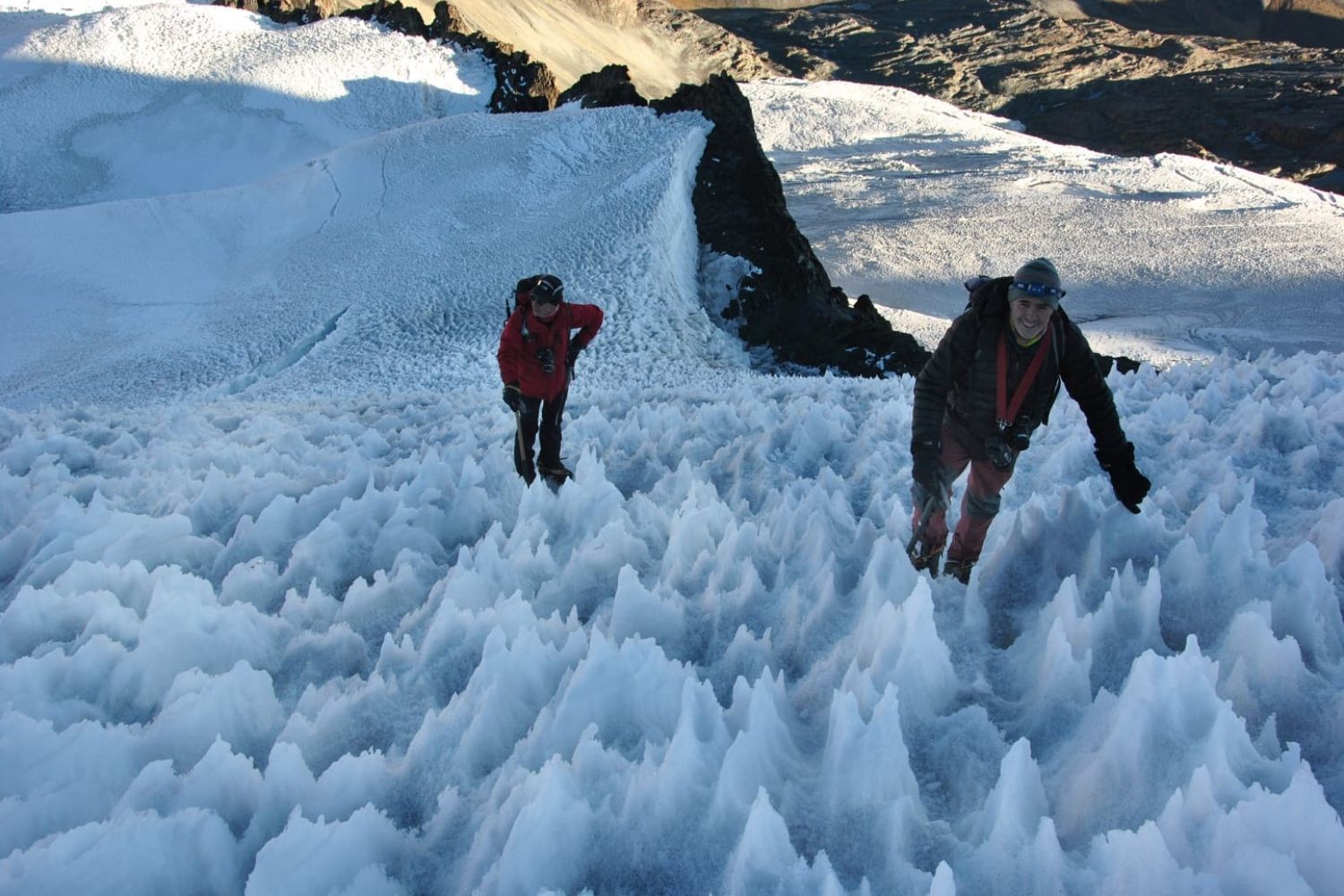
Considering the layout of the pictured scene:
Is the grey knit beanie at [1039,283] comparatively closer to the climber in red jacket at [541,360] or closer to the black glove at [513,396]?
the climber in red jacket at [541,360]

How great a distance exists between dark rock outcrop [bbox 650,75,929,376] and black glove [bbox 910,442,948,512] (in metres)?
9.04

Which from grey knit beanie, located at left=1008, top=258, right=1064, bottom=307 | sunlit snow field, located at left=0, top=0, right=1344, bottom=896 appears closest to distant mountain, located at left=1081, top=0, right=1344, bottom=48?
sunlit snow field, located at left=0, top=0, right=1344, bottom=896

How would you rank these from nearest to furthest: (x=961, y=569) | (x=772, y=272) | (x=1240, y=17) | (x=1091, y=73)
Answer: (x=961, y=569) → (x=772, y=272) → (x=1091, y=73) → (x=1240, y=17)

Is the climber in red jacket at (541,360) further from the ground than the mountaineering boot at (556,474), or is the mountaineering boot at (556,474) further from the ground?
the climber in red jacket at (541,360)

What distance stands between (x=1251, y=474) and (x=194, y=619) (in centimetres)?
505

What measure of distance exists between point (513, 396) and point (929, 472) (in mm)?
2552

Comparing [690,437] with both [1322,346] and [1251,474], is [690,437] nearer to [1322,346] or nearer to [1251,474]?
[1251,474]

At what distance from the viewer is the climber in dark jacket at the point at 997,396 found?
10.8 ft

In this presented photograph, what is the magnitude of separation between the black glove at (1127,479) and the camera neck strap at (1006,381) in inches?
19.3

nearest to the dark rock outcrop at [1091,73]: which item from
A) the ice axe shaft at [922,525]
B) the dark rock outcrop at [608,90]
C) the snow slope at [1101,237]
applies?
the snow slope at [1101,237]

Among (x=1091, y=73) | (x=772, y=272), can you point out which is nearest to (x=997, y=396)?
(x=772, y=272)

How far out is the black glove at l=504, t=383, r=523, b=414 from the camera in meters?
5.08

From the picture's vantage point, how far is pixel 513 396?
5082mm

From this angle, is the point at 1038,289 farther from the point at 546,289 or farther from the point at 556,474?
the point at 556,474
